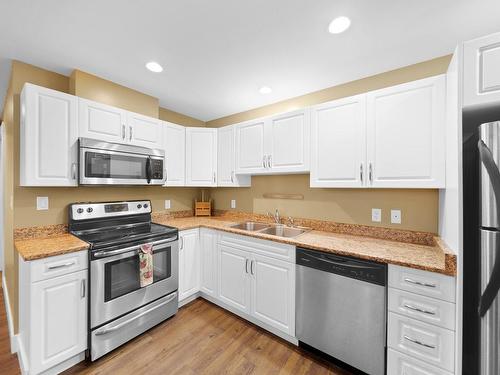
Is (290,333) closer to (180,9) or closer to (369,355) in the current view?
(369,355)

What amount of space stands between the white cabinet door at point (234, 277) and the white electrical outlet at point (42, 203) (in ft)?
5.64

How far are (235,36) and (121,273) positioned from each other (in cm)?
220

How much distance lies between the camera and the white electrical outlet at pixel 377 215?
2.08m

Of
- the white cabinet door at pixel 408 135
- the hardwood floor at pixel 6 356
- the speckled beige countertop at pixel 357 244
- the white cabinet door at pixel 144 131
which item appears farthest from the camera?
the white cabinet door at pixel 144 131

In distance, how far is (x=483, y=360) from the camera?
1.12 m

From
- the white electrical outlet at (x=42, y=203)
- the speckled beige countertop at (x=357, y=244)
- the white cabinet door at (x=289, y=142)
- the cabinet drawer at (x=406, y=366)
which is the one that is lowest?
the cabinet drawer at (x=406, y=366)

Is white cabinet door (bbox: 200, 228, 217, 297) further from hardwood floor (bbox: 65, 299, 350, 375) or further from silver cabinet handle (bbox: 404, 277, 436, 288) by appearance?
silver cabinet handle (bbox: 404, 277, 436, 288)

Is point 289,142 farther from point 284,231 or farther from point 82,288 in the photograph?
point 82,288

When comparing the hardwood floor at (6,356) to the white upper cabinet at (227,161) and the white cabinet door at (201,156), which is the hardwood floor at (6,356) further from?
the white upper cabinet at (227,161)

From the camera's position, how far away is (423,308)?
4.42 ft

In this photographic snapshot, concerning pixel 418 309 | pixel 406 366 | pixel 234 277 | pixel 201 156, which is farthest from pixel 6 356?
pixel 418 309

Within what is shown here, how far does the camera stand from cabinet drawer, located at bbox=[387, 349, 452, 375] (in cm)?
133

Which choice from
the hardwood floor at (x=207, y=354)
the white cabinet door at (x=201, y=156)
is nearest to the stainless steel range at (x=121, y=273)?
the hardwood floor at (x=207, y=354)

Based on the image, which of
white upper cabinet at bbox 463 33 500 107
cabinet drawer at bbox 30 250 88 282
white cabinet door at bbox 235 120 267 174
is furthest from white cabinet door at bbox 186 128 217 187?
white upper cabinet at bbox 463 33 500 107
